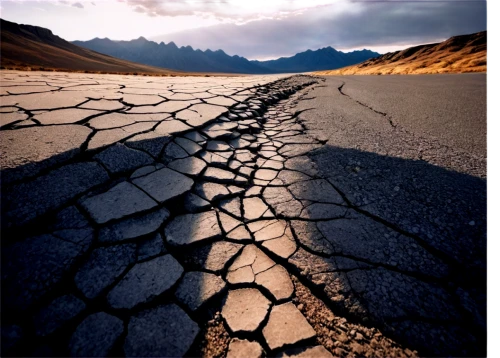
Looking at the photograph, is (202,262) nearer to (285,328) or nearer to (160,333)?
(160,333)

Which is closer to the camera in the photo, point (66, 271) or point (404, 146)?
point (66, 271)

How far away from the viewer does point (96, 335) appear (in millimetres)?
791

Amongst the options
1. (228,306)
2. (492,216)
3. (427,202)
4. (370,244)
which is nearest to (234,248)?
(228,306)

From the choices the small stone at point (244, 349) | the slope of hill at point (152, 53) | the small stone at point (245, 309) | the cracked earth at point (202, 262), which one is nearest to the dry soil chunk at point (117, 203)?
the cracked earth at point (202, 262)

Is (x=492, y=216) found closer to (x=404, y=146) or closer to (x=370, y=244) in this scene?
(x=370, y=244)

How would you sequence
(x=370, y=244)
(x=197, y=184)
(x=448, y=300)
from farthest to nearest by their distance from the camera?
1. (x=197, y=184)
2. (x=370, y=244)
3. (x=448, y=300)

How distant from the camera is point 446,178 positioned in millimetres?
1645

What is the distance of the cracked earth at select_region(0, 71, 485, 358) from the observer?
81 cm

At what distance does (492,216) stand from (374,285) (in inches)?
36.8

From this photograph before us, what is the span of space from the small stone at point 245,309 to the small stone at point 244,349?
0.04 metres

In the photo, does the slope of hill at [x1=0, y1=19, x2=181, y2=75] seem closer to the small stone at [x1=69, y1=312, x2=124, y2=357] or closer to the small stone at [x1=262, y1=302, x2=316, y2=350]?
the small stone at [x1=69, y1=312, x2=124, y2=357]

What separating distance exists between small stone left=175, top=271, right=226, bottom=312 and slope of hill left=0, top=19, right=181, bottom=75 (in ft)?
89.7

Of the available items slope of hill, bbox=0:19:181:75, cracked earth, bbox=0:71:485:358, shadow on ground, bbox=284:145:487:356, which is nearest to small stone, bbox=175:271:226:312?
cracked earth, bbox=0:71:485:358

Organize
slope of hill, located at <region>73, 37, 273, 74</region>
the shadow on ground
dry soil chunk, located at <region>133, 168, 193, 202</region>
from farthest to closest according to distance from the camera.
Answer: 1. slope of hill, located at <region>73, 37, 273, 74</region>
2. dry soil chunk, located at <region>133, 168, 193, 202</region>
3. the shadow on ground
